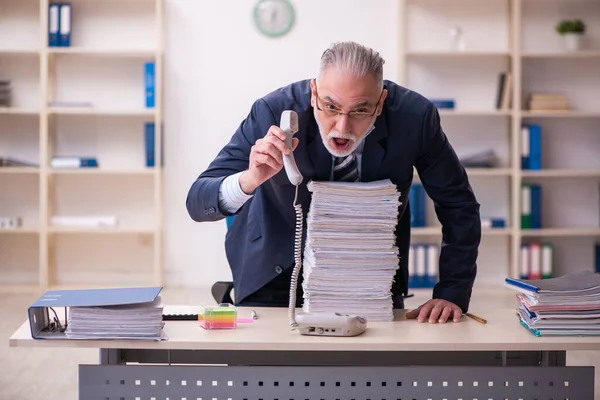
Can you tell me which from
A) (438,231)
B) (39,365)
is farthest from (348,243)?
(438,231)

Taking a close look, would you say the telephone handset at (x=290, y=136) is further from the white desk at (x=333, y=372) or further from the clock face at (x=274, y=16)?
the clock face at (x=274, y=16)

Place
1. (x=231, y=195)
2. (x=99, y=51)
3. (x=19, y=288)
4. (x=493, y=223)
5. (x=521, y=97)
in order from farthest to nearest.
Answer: (x=521, y=97), (x=493, y=223), (x=19, y=288), (x=99, y=51), (x=231, y=195)

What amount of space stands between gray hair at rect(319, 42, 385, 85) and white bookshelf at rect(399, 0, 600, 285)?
159 inches

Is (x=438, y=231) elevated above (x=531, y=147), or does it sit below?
below

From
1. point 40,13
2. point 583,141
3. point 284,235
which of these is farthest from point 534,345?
point 40,13

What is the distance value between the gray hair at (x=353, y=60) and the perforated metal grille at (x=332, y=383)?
2.44 ft

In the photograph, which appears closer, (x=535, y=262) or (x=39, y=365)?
(x=39, y=365)

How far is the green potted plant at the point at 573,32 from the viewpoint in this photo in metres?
5.94

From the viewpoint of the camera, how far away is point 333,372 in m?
1.98

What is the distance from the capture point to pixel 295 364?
2068 millimetres

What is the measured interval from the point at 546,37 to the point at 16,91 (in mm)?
4019

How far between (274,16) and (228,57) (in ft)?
1.51

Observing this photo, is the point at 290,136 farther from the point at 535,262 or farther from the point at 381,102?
the point at 535,262

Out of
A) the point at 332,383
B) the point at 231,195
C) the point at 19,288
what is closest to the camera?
the point at 332,383
